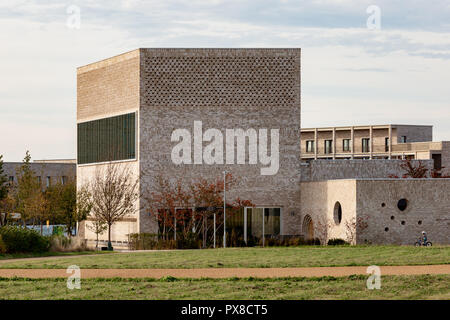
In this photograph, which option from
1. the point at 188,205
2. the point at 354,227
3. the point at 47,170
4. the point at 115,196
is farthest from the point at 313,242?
the point at 47,170

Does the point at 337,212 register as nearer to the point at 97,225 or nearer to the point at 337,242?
the point at 337,242

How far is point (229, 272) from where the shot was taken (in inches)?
925

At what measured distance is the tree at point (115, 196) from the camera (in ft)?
165

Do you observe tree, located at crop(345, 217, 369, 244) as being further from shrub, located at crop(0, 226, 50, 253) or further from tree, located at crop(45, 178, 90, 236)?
tree, located at crop(45, 178, 90, 236)

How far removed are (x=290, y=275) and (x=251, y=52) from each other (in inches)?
1200

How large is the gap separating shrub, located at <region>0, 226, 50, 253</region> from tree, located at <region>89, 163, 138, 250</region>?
13267 mm

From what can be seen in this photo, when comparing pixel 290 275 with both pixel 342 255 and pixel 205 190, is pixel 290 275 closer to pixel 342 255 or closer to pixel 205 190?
pixel 342 255

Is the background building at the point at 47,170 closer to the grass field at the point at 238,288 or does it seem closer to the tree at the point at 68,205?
the tree at the point at 68,205

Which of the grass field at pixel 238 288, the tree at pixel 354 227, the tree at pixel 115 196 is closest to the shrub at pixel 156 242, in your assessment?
the tree at pixel 115 196

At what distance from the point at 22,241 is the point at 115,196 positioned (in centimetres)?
1573

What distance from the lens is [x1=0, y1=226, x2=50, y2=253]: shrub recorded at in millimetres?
34531

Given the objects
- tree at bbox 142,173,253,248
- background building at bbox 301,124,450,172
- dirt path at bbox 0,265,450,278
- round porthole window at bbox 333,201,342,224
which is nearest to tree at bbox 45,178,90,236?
tree at bbox 142,173,253,248

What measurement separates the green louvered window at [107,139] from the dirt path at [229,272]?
2720 cm

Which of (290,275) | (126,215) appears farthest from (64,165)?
(290,275)
